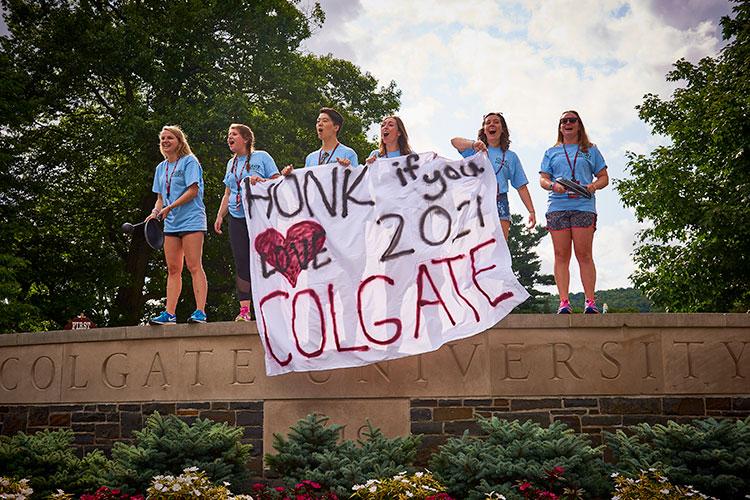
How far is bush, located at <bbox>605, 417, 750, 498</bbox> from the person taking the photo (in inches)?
247

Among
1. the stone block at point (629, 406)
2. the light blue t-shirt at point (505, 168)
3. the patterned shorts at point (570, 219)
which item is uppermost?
the light blue t-shirt at point (505, 168)

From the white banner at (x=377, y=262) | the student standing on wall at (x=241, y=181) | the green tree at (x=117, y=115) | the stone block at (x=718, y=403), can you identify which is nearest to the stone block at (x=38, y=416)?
the student standing on wall at (x=241, y=181)

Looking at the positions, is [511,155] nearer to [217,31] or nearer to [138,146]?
[138,146]

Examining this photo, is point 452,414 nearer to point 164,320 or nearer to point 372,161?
point 372,161

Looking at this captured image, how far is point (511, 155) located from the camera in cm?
819

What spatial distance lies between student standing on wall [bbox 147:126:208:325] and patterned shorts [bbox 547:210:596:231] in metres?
3.50

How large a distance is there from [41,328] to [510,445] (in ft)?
58.5

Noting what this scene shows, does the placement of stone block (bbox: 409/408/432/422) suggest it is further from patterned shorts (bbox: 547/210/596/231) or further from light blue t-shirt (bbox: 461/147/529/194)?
light blue t-shirt (bbox: 461/147/529/194)

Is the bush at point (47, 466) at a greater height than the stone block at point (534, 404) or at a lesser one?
lesser

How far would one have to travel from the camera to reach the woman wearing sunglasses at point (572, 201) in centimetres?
780

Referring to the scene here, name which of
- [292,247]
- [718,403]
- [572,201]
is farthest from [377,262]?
[718,403]

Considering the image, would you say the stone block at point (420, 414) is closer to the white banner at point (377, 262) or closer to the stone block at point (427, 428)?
the stone block at point (427, 428)

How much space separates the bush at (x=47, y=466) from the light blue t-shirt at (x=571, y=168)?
15.7ft

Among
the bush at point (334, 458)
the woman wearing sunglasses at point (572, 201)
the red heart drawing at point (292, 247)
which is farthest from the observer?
the red heart drawing at point (292, 247)
